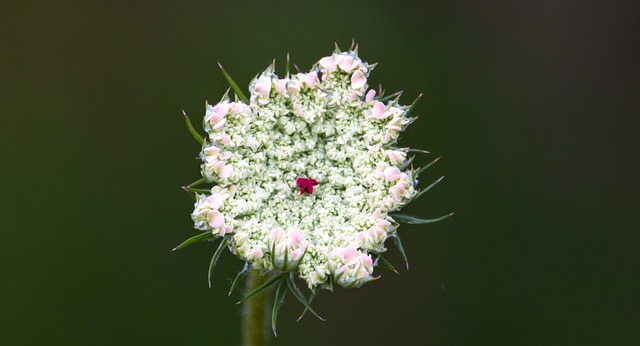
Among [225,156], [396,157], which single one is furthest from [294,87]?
[396,157]

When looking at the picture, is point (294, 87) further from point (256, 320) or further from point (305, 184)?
point (256, 320)

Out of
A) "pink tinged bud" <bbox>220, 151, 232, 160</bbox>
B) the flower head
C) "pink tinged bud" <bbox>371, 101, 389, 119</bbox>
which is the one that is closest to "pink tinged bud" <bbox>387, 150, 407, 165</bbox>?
the flower head

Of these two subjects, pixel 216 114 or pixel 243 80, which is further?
pixel 243 80

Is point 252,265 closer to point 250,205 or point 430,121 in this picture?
point 250,205

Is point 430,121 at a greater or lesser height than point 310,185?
lesser

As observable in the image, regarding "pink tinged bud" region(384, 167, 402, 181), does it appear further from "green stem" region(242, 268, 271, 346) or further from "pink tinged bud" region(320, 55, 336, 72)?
"green stem" region(242, 268, 271, 346)

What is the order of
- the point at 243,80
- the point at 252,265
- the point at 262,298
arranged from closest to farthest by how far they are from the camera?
the point at 252,265, the point at 262,298, the point at 243,80

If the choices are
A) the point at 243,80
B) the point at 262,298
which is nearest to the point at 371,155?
the point at 262,298
